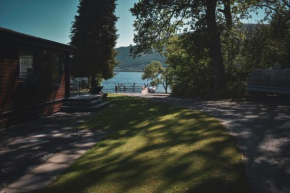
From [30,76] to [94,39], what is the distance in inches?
614

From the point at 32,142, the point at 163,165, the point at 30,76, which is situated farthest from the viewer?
the point at 30,76

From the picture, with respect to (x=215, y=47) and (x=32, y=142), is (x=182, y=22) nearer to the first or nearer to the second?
(x=215, y=47)

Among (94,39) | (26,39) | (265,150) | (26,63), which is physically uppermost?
(94,39)

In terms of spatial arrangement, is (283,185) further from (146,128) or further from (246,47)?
(246,47)

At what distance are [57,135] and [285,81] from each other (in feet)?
46.2

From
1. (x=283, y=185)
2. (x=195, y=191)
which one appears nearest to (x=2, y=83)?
(x=195, y=191)

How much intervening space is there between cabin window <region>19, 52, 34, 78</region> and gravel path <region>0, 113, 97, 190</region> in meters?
2.35

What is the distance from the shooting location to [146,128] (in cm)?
834

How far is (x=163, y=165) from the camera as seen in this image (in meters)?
4.88

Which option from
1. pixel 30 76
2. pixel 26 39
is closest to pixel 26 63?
pixel 30 76

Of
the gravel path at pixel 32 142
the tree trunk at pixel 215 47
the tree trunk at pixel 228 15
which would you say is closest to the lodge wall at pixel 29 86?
the gravel path at pixel 32 142

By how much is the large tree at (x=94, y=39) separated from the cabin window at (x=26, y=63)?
43.2 ft

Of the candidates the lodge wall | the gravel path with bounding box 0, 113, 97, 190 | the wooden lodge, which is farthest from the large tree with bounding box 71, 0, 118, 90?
the gravel path with bounding box 0, 113, 97, 190

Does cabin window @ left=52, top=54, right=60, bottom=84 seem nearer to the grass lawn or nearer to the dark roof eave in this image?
the dark roof eave
